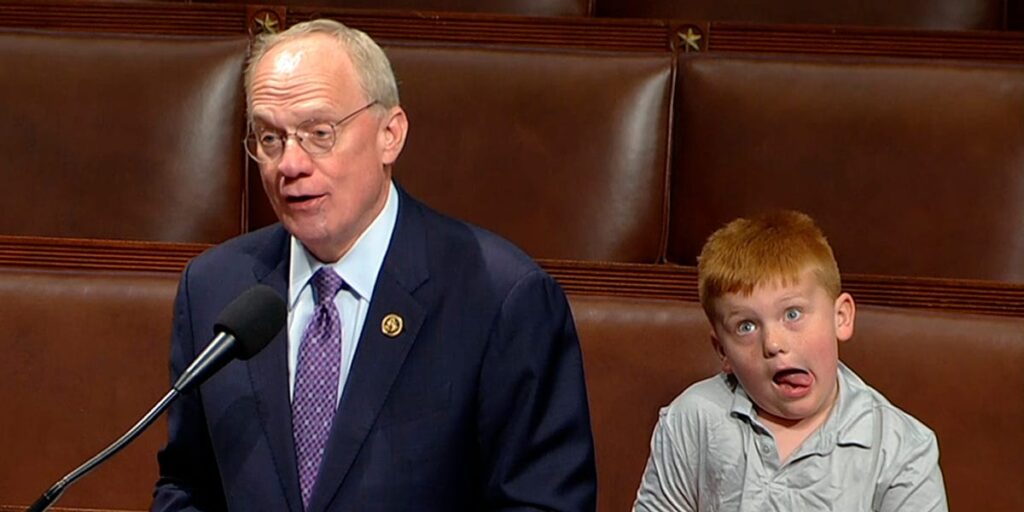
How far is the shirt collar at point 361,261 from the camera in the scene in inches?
27.9

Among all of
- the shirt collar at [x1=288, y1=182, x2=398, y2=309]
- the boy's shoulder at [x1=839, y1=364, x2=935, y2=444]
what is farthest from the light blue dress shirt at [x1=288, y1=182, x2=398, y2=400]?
the boy's shoulder at [x1=839, y1=364, x2=935, y2=444]

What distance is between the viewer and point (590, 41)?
1042 millimetres

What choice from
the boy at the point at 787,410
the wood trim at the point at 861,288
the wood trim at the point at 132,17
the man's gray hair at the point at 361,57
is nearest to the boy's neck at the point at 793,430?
the boy at the point at 787,410

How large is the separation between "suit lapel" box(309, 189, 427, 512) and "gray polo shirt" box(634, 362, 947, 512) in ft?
0.46

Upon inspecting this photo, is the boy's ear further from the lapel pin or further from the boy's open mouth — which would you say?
the lapel pin

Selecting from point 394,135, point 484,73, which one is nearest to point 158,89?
point 484,73

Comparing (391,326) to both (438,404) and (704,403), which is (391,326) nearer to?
(438,404)

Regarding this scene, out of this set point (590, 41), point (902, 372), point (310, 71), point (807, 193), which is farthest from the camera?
point (590, 41)

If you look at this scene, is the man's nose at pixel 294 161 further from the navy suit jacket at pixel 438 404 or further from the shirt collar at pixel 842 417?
the shirt collar at pixel 842 417

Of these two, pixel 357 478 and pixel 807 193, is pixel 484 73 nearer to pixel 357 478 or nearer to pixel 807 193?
pixel 807 193

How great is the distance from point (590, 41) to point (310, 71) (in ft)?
1.31

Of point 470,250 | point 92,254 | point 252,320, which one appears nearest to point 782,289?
point 470,250

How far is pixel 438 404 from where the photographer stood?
69 centimetres

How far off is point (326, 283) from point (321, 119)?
80 mm
